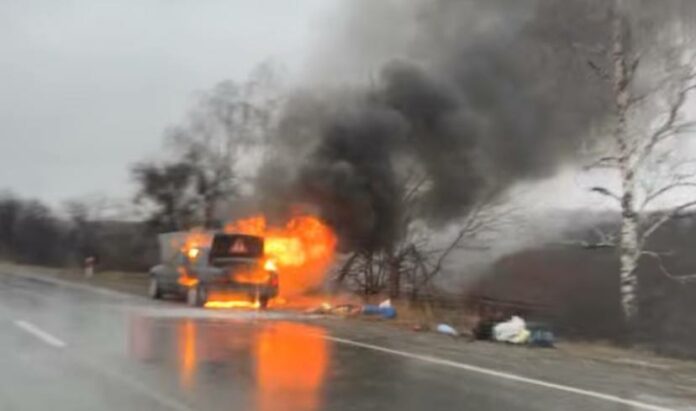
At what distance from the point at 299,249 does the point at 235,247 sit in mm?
2208

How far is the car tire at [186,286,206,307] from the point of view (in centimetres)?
2019

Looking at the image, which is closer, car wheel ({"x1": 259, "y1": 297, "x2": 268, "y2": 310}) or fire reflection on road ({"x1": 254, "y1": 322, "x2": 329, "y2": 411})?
fire reflection on road ({"x1": 254, "y1": 322, "x2": 329, "y2": 411})

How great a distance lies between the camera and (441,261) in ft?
78.2

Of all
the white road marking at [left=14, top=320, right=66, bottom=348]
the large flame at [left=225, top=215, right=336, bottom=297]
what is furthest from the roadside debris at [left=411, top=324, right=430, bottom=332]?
the large flame at [left=225, top=215, right=336, bottom=297]

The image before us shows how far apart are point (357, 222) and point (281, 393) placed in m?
13.8

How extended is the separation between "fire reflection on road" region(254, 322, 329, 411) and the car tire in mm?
5741

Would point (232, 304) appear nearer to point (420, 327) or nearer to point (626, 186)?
point (420, 327)

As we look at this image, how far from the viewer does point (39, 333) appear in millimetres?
13086

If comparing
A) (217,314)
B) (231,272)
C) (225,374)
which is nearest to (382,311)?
(217,314)

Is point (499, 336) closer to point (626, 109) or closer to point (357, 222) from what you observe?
point (626, 109)

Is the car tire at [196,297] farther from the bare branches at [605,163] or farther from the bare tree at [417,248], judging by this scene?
the bare branches at [605,163]

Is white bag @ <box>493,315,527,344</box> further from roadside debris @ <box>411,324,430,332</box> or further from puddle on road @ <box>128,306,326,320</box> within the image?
puddle on road @ <box>128,306,326,320</box>

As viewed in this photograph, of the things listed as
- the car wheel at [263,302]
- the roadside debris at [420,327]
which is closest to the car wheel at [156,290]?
the car wheel at [263,302]

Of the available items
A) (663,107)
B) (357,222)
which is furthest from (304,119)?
(663,107)
